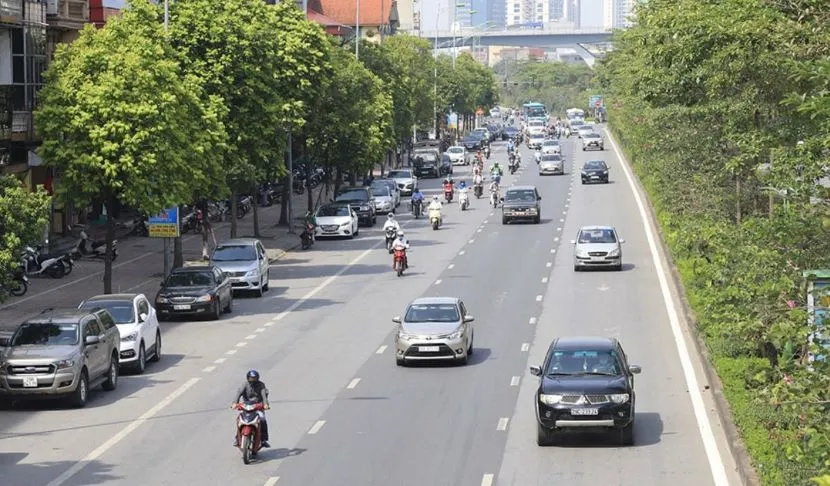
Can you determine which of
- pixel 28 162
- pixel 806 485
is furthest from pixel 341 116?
pixel 806 485

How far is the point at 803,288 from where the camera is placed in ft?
73.8

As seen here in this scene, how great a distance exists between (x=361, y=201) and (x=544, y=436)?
46.7m

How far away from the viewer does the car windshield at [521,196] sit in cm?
6875

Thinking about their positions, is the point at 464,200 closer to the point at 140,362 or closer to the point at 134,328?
the point at 140,362

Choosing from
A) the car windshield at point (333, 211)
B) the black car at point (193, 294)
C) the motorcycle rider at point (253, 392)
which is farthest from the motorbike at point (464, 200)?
the motorcycle rider at point (253, 392)

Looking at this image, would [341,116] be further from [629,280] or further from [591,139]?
[591,139]

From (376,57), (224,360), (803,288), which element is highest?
(376,57)

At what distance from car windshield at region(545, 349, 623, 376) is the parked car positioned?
1044 cm

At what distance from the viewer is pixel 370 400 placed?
29.7 m

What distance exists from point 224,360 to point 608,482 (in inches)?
568

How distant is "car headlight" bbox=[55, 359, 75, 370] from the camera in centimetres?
2875

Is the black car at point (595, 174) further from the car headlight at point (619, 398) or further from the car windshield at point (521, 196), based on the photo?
the car headlight at point (619, 398)

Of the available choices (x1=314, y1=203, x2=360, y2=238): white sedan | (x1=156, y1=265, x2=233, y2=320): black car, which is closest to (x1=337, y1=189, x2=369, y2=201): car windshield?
(x1=314, y1=203, x2=360, y2=238): white sedan

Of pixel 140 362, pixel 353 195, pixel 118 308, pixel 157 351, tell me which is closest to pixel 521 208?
pixel 353 195
